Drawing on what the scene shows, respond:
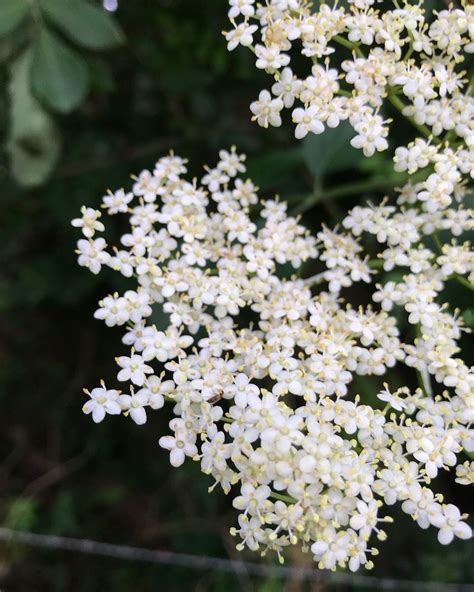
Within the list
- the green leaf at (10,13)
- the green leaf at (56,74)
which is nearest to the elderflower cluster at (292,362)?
the green leaf at (56,74)

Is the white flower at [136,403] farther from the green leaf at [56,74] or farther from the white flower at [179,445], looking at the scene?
the green leaf at [56,74]

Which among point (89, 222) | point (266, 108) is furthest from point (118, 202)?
point (266, 108)

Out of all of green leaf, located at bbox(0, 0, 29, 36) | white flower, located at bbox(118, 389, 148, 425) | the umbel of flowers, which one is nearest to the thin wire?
the umbel of flowers

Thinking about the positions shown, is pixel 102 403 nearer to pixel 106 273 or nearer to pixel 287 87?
pixel 287 87

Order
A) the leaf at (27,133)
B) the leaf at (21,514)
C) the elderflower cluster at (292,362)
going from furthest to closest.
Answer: the leaf at (21,514)
the leaf at (27,133)
the elderflower cluster at (292,362)

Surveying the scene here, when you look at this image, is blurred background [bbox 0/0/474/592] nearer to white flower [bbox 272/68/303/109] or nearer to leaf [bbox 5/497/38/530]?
leaf [bbox 5/497/38/530]

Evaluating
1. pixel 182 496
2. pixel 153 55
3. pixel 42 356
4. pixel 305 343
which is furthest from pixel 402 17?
pixel 42 356
